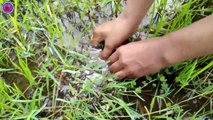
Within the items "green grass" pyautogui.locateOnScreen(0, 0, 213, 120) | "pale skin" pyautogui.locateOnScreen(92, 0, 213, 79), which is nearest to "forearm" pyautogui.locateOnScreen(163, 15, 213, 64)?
"pale skin" pyautogui.locateOnScreen(92, 0, 213, 79)

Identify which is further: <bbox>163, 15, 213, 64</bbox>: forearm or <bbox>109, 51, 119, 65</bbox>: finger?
<bbox>109, 51, 119, 65</bbox>: finger

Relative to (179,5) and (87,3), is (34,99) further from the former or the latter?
(179,5)

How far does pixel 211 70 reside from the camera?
5.00 feet

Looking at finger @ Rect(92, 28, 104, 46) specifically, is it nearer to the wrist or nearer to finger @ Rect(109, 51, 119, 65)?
finger @ Rect(109, 51, 119, 65)

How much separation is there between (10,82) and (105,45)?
398 millimetres

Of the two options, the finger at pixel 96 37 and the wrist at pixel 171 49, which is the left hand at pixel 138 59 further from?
the finger at pixel 96 37

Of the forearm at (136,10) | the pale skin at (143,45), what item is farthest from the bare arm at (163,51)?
Result: the forearm at (136,10)

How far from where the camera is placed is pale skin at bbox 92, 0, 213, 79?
1204mm

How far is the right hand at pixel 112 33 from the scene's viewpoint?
4.84ft

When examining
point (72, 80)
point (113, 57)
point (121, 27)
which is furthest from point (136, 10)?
point (72, 80)

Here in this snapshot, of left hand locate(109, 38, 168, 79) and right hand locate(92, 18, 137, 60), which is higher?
right hand locate(92, 18, 137, 60)

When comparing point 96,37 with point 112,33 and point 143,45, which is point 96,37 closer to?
point 112,33

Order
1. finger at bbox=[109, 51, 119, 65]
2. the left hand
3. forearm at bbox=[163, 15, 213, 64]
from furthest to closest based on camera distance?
finger at bbox=[109, 51, 119, 65]
the left hand
forearm at bbox=[163, 15, 213, 64]

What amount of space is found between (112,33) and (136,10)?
139mm
